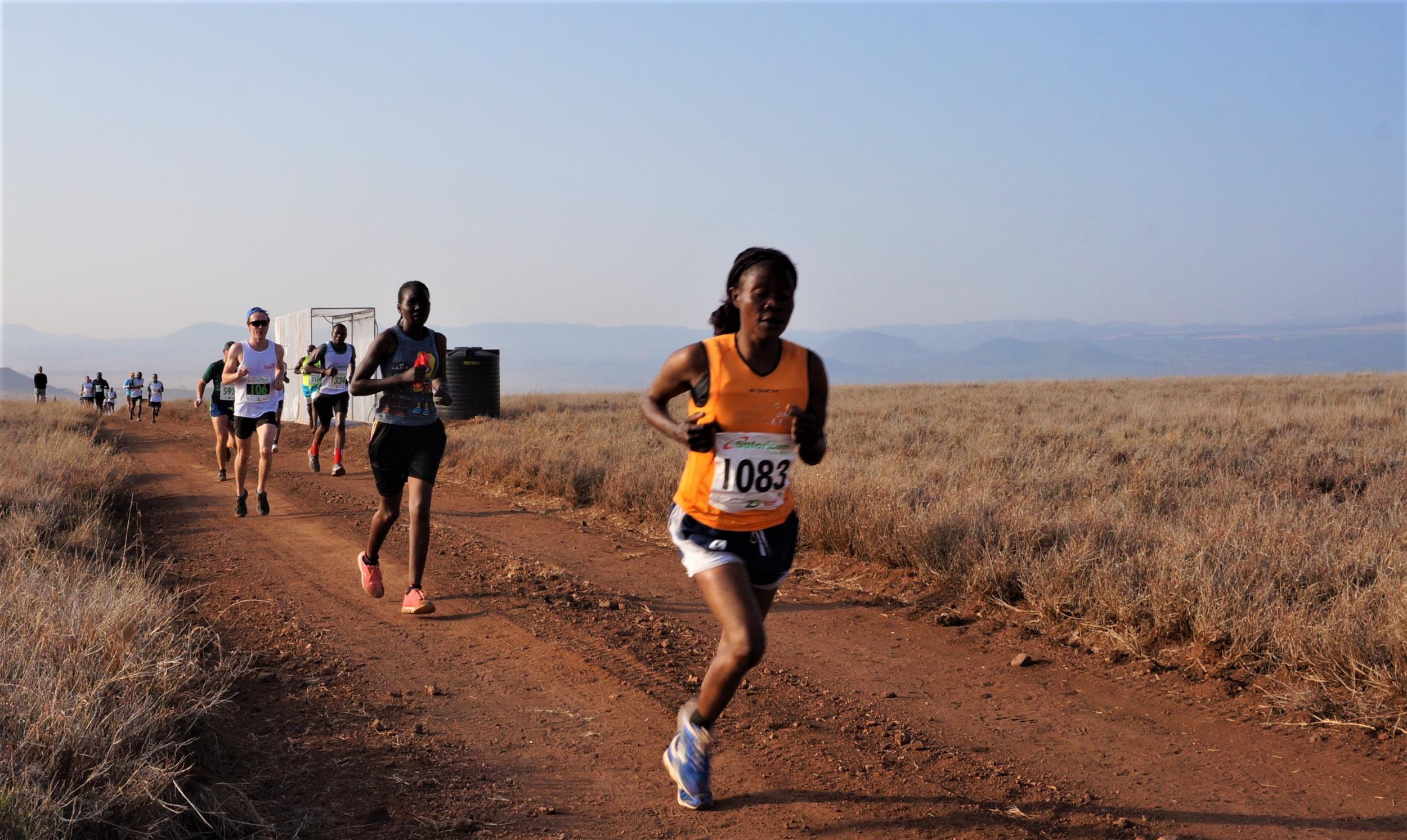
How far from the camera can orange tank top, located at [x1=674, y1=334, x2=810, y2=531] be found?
3.54 metres

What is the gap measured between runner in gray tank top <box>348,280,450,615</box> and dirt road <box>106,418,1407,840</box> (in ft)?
2.15

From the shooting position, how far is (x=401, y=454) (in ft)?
20.7

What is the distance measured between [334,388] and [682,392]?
1094 centimetres

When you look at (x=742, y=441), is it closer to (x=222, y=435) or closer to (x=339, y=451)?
(x=222, y=435)

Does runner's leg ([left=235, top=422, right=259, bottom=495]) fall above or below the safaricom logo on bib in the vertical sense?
below

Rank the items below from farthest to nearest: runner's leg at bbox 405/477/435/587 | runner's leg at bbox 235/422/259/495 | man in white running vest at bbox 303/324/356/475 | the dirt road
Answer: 1. man in white running vest at bbox 303/324/356/475
2. runner's leg at bbox 235/422/259/495
3. runner's leg at bbox 405/477/435/587
4. the dirt road

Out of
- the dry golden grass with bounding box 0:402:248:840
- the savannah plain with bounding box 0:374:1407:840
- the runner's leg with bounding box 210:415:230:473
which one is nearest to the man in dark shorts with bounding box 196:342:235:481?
the runner's leg with bounding box 210:415:230:473

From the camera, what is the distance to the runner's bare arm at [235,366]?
995 centimetres

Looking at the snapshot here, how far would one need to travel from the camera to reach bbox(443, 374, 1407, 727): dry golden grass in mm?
5105

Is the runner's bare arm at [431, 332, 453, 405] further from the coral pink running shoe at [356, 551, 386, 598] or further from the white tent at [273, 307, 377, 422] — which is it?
the white tent at [273, 307, 377, 422]

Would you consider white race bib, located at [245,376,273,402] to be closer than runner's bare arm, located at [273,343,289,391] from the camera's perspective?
Yes

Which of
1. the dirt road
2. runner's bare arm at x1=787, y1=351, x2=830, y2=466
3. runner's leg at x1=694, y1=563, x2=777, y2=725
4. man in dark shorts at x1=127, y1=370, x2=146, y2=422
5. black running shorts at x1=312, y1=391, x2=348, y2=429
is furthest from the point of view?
man in dark shorts at x1=127, y1=370, x2=146, y2=422

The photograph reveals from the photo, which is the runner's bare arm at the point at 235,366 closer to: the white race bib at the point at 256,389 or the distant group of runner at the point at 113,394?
the white race bib at the point at 256,389

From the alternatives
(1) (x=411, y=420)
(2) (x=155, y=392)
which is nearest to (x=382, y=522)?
(1) (x=411, y=420)
